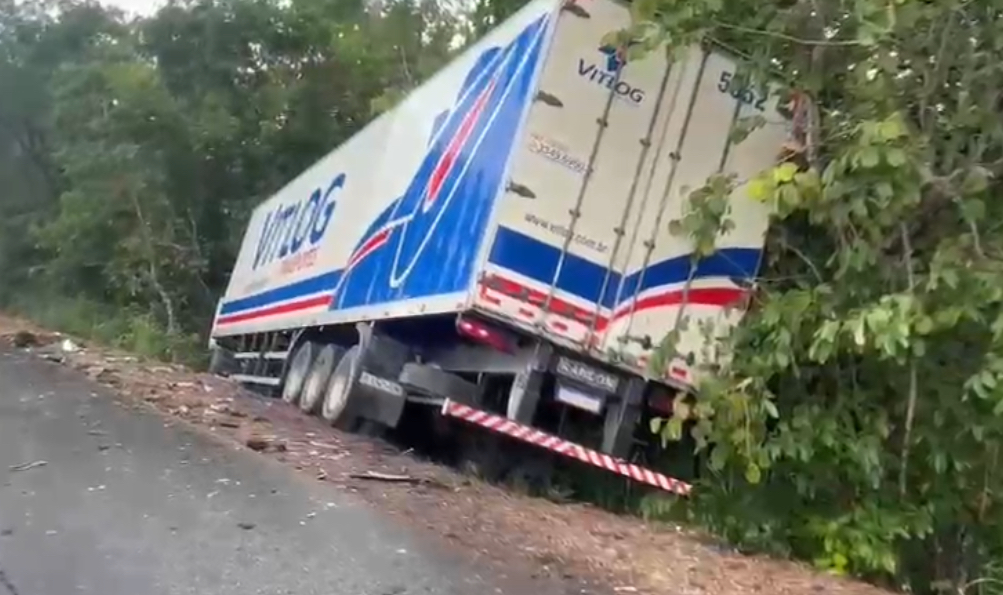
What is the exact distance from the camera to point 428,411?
11.7 metres

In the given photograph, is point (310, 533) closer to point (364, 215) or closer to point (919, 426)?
point (919, 426)

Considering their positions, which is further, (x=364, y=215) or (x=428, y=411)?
(x=364, y=215)

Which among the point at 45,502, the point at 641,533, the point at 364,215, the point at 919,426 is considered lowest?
the point at 45,502

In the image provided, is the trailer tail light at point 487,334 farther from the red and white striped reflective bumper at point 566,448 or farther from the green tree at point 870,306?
the green tree at point 870,306

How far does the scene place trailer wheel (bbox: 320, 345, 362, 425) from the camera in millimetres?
11016

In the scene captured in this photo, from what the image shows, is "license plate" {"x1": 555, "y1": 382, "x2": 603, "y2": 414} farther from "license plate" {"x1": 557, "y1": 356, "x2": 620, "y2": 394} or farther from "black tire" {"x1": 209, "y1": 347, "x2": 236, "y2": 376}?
"black tire" {"x1": 209, "y1": 347, "x2": 236, "y2": 376}

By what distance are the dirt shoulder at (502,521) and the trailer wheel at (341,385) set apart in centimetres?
19

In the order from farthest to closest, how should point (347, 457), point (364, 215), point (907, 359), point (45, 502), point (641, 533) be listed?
1. point (364, 215)
2. point (347, 457)
3. point (641, 533)
4. point (907, 359)
5. point (45, 502)

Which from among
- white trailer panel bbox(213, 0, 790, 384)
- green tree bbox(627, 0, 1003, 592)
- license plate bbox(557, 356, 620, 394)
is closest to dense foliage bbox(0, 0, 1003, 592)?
green tree bbox(627, 0, 1003, 592)

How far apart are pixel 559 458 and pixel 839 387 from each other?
2.72 meters

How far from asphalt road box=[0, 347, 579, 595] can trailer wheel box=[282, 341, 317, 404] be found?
496 cm

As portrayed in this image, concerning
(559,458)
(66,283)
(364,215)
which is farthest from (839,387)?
(66,283)

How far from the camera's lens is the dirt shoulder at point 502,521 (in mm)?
6855

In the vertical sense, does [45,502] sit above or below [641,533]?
below
